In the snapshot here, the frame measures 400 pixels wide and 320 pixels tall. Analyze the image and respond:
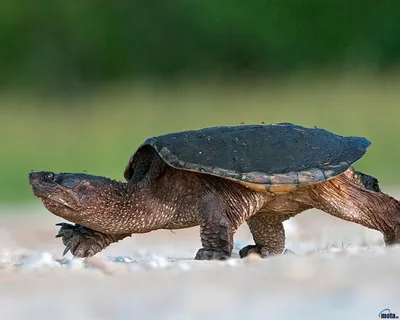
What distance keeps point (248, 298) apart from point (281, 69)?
997 inches

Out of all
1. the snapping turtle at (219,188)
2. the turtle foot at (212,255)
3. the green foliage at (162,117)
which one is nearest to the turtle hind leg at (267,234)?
the snapping turtle at (219,188)

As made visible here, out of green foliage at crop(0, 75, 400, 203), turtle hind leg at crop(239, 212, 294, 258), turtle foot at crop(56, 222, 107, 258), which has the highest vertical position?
green foliage at crop(0, 75, 400, 203)

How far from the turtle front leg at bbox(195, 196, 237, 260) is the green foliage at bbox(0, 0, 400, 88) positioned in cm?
2263

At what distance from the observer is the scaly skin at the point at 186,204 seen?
15.7ft

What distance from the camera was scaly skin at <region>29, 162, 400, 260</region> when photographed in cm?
478

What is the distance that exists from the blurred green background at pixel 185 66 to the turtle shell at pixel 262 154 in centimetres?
1344

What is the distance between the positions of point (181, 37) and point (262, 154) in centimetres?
2534

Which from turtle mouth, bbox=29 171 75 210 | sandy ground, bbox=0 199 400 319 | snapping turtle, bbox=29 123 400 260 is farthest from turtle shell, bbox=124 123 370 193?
sandy ground, bbox=0 199 400 319

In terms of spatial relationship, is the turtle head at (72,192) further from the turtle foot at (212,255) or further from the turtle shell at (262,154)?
the turtle foot at (212,255)

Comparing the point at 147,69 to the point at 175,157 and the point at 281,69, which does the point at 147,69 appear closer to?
the point at 281,69

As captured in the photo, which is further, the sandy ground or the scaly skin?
the scaly skin

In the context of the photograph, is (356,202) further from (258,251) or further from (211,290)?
(211,290)

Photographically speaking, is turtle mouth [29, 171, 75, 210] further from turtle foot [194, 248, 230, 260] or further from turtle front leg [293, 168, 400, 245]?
turtle front leg [293, 168, 400, 245]

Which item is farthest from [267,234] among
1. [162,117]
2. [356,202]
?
[162,117]
